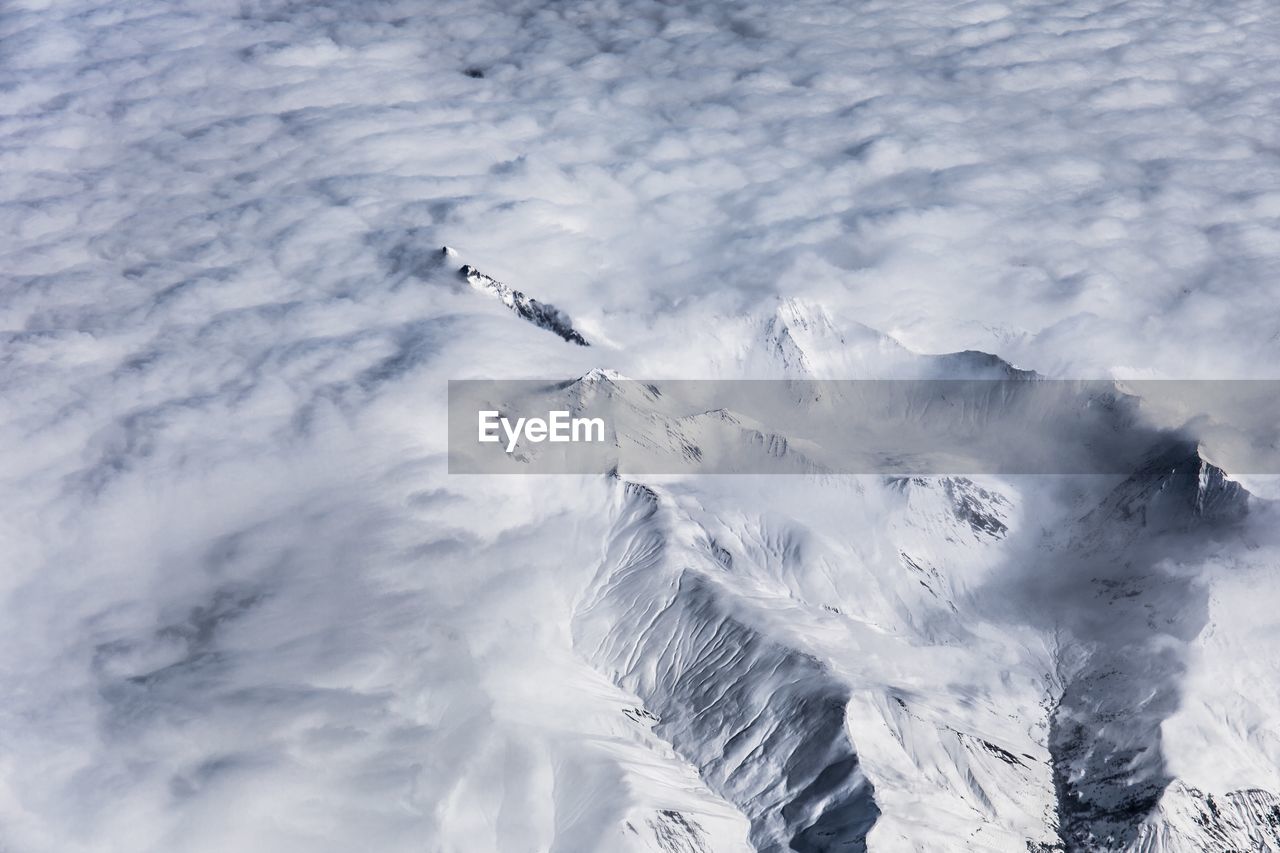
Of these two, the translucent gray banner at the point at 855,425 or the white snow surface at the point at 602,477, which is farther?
the translucent gray banner at the point at 855,425

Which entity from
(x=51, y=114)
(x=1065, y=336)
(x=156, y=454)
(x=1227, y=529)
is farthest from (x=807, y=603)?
(x=51, y=114)

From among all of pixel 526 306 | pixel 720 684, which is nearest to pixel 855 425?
pixel 526 306

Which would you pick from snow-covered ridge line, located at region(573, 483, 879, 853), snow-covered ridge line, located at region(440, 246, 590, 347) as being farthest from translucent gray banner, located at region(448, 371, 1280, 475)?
snow-covered ridge line, located at region(440, 246, 590, 347)

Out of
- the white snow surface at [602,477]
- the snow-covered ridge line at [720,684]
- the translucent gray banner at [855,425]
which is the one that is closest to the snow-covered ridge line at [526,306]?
the white snow surface at [602,477]

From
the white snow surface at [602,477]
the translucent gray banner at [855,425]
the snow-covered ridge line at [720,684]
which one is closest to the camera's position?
the snow-covered ridge line at [720,684]

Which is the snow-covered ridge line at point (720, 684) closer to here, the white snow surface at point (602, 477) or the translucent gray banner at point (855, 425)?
the white snow surface at point (602, 477)

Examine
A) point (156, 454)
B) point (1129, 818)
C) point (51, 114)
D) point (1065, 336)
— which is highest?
point (51, 114)

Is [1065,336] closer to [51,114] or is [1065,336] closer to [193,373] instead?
[193,373]
